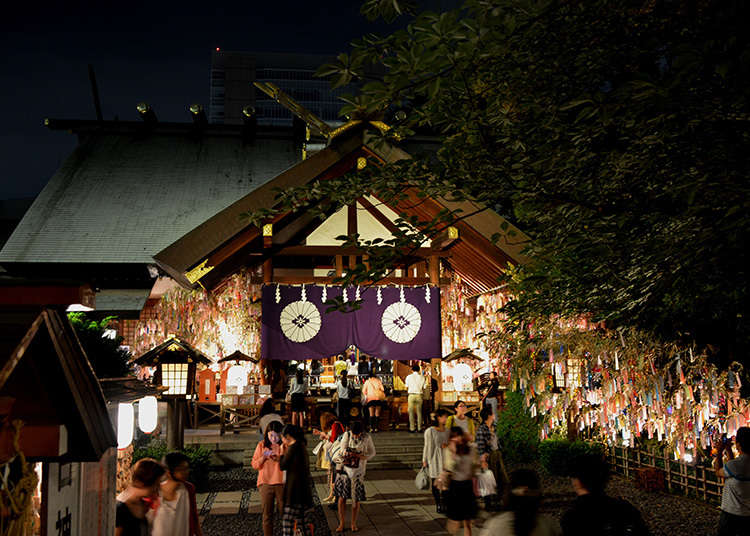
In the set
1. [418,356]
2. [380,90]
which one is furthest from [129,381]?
[418,356]

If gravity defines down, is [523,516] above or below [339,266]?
below

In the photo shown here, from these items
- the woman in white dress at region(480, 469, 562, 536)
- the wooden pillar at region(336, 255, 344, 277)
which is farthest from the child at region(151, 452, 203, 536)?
the wooden pillar at region(336, 255, 344, 277)

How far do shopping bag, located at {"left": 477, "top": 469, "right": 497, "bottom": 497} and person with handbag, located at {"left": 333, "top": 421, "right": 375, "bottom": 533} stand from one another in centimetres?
176

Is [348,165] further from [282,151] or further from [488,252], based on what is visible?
[282,151]

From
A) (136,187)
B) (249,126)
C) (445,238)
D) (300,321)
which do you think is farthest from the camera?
(249,126)

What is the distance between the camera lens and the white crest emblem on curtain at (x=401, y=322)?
15.8m

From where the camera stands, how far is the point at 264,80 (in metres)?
81.5

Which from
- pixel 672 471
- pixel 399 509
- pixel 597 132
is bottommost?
pixel 399 509

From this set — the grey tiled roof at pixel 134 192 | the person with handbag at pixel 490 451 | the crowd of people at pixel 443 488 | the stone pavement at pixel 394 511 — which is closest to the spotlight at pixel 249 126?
the grey tiled roof at pixel 134 192

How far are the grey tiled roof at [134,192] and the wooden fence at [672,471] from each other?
1416 cm

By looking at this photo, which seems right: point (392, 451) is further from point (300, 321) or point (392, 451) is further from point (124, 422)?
point (124, 422)

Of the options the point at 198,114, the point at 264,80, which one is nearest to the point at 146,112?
the point at 198,114

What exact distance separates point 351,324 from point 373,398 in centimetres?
205

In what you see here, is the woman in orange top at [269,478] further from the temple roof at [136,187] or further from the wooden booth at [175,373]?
the temple roof at [136,187]
